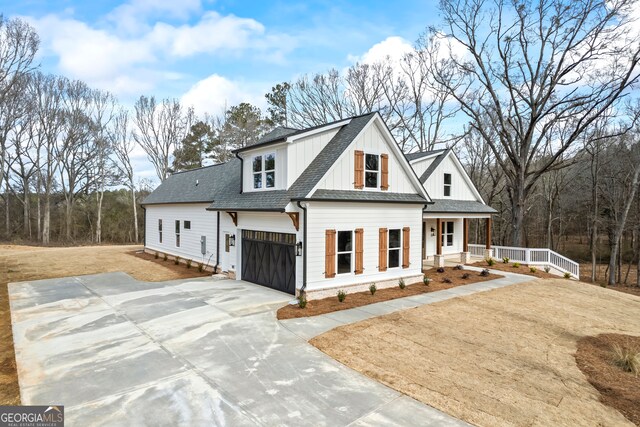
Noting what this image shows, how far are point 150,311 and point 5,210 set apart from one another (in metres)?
38.2

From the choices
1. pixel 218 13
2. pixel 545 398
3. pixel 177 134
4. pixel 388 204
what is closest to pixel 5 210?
pixel 177 134

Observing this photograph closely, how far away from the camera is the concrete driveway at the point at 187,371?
16.7 ft

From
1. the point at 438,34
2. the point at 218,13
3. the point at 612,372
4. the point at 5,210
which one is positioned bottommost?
the point at 612,372

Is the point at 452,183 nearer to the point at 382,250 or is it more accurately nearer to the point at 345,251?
the point at 382,250

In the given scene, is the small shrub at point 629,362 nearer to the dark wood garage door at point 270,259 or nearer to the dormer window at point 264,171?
the dark wood garage door at point 270,259

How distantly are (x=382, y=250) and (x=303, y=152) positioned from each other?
5049 mm

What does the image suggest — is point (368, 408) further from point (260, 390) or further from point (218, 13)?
point (218, 13)

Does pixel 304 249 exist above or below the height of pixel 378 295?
above

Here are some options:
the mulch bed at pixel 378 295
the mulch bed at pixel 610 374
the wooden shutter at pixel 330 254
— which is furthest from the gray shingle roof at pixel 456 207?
the mulch bed at pixel 610 374

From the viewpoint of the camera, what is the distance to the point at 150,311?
10383mm

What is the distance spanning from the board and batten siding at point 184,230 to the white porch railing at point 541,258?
18166 mm

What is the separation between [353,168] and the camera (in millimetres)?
13273

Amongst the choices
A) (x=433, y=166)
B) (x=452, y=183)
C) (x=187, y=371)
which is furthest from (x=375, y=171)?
(x=452, y=183)

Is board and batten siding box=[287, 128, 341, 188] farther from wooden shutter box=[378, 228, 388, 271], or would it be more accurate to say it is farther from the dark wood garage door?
wooden shutter box=[378, 228, 388, 271]
